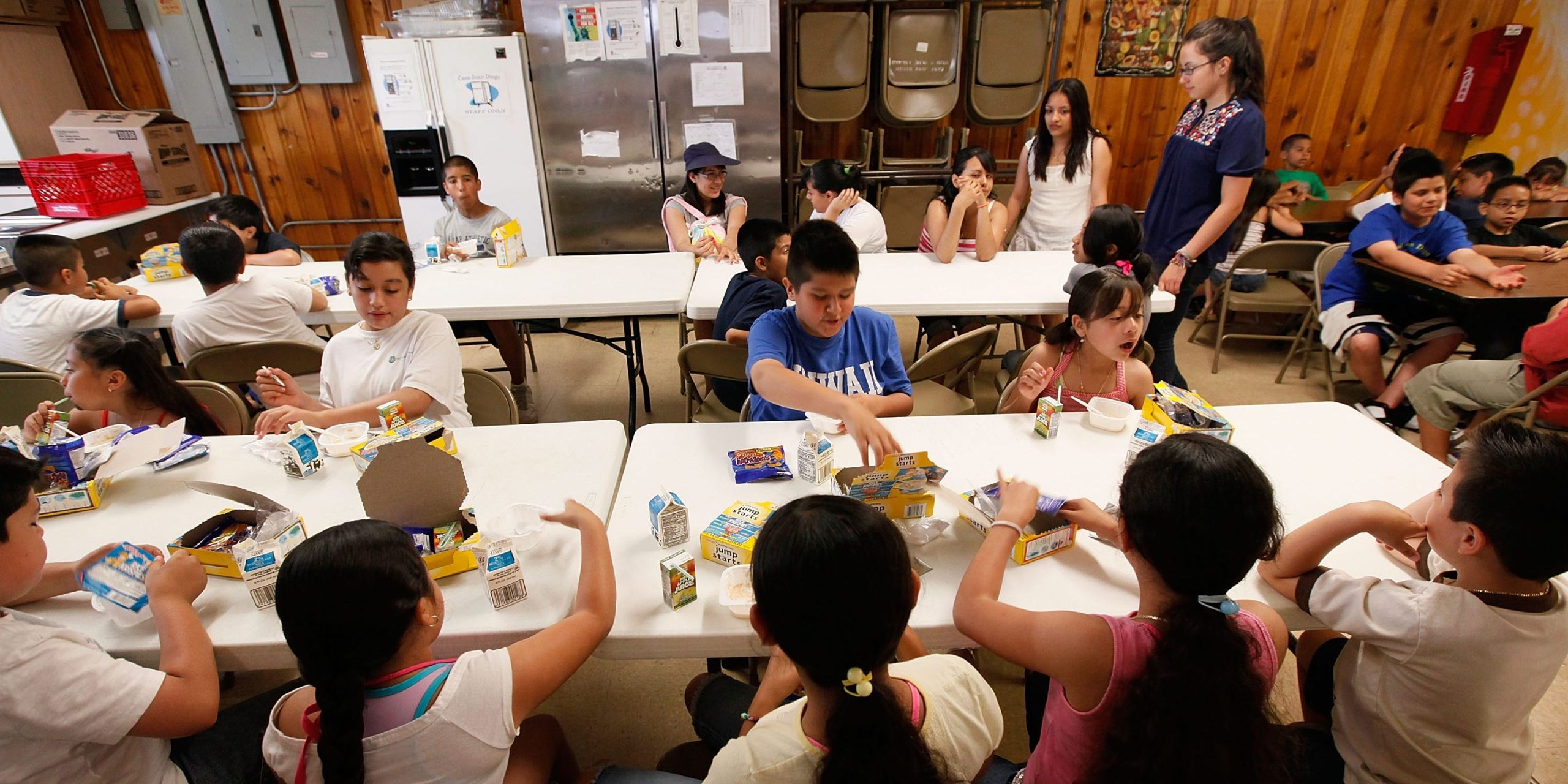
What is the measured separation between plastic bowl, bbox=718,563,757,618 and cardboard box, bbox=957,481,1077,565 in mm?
423

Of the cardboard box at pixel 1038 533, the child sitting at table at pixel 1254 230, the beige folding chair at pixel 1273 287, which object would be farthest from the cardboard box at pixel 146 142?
the beige folding chair at pixel 1273 287

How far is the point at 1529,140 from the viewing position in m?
4.59

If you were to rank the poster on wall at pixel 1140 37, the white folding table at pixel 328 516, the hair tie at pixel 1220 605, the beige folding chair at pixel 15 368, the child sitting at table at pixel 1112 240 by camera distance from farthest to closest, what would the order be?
the poster on wall at pixel 1140 37, the child sitting at table at pixel 1112 240, the beige folding chair at pixel 15 368, the white folding table at pixel 328 516, the hair tie at pixel 1220 605

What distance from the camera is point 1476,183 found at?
3.60m

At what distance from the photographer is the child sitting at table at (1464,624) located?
0.91m

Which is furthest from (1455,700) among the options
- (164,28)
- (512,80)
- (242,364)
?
(164,28)

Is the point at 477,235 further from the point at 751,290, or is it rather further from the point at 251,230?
the point at 751,290

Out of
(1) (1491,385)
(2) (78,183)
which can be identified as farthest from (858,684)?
(2) (78,183)

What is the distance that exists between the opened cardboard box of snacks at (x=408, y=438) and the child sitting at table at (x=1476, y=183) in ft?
15.5

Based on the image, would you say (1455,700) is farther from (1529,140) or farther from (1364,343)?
(1529,140)

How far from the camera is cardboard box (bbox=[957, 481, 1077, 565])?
1.18 m

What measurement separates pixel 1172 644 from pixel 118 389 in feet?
7.30

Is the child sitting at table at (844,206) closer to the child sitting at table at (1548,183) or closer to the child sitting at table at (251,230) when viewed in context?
the child sitting at table at (251,230)

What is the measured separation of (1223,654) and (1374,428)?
118cm
